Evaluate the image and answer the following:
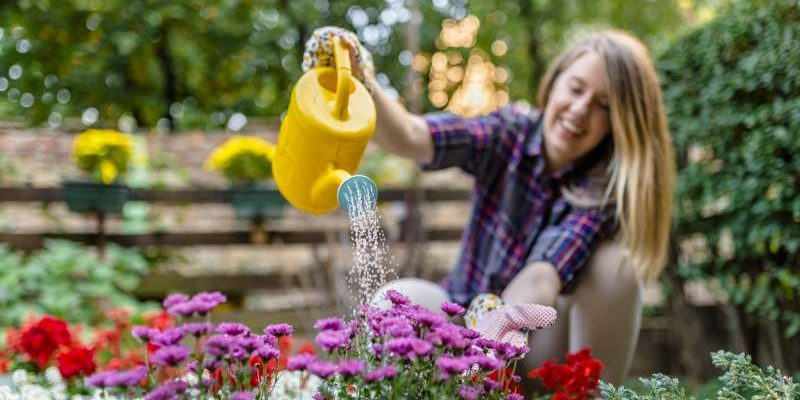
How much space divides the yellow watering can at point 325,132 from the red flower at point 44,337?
578mm

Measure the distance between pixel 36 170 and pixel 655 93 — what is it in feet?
10.0

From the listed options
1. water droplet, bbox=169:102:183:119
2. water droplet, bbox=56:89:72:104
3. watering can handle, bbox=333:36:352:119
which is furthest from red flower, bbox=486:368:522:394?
water droplet, bbox=169:102:183:119

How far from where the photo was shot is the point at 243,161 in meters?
3.69

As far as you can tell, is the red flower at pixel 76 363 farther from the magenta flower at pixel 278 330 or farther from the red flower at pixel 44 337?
the magenta flower at pixel 278 330

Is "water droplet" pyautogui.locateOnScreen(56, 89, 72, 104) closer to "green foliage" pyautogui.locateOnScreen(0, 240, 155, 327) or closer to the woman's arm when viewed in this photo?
"green foliage" pyautogui.locateOnScreen(0, 240, 155, 327)

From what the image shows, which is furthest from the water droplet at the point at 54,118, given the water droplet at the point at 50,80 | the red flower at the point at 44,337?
the red flower at the point at 44,337

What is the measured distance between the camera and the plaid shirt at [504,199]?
190 centimetres

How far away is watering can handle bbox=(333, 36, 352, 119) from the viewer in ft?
4.36

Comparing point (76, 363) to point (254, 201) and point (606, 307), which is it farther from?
point (254, 201)

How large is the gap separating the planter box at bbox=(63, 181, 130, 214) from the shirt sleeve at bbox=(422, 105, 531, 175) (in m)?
1.90

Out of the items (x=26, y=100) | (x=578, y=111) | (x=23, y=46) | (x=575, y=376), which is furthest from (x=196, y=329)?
(x=26, y=100)

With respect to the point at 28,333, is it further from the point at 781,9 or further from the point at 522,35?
the point at 522,35

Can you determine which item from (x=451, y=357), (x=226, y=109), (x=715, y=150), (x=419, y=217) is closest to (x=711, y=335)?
(x=715, y=150)

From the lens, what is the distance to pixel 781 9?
203cm
